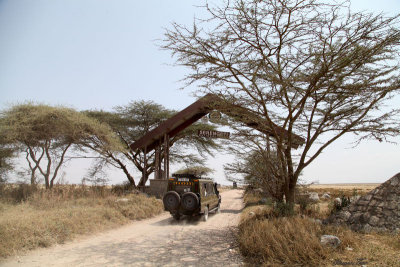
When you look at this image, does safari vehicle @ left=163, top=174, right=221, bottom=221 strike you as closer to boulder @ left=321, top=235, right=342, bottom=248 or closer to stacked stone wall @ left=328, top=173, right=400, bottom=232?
stacked stone wall @ left=328, top=173, right=400, bottom=232

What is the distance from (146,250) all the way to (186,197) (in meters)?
4.54

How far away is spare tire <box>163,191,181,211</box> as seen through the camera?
11.8 m

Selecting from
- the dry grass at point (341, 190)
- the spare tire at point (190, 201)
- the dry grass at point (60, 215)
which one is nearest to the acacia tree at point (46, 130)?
the dry grass at point (60, 215)

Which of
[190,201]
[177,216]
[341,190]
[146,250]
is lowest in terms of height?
[146,250]

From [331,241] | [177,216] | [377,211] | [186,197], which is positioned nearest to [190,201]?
[186,197]

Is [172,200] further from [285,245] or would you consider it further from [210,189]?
[285,245]

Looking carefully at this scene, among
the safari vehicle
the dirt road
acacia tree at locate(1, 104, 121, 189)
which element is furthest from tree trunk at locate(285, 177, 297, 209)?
acacia tree at locate(1, 104, 121, 189)

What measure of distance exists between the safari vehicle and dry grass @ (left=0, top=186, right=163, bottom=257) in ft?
7.14

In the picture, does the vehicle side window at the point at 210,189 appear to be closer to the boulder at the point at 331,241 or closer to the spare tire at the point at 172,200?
the spare tire at the point at 172,200

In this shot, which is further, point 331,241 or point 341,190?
point 341,190

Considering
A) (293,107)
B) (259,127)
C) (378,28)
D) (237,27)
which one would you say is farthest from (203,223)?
(378,28)

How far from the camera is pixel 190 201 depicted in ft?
38.4

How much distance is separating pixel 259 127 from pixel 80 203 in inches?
374

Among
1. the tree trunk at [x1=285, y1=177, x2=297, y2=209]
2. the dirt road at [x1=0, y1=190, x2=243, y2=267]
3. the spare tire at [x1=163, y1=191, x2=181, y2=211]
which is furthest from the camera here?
the spare tire at [x1=163, y1=191, x2=181, y2=211]
